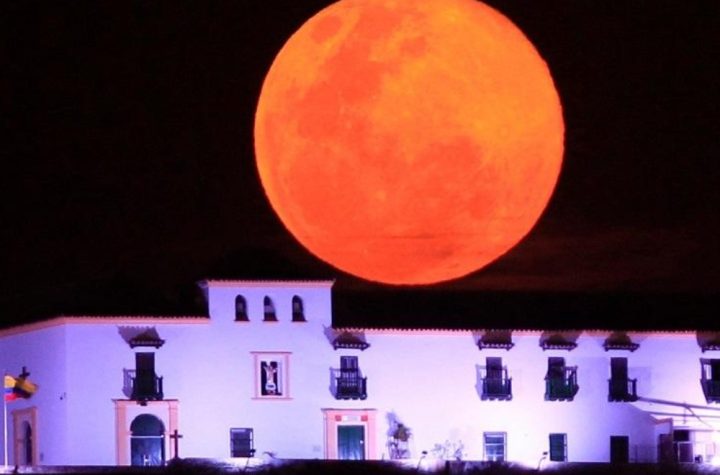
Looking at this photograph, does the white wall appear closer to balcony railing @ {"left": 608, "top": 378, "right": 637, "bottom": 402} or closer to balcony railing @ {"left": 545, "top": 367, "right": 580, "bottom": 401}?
balcony railing @ {"left": 545, "top": 367, "right": 580, "bottom": 401}

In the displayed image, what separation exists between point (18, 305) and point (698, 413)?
64.3 ft

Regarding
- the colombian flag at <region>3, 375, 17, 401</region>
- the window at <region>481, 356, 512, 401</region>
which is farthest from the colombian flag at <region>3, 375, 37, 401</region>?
the window at <region>481, 356, 512, 401</region>

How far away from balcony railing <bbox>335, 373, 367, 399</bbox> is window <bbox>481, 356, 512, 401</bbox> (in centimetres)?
338

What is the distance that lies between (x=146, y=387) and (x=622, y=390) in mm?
13353

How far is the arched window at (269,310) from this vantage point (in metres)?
67.3

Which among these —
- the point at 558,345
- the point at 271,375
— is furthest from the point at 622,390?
the point at 271,375

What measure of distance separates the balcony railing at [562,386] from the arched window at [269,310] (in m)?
7.90

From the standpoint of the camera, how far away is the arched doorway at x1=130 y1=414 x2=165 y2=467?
6538cm

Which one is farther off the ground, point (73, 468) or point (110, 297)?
point (110, 297)

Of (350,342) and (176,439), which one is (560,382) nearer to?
(350,342)

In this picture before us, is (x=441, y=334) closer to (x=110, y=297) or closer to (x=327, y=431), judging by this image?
(x=327, y=431)

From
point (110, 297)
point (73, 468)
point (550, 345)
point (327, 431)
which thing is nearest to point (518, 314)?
point (550, 345)

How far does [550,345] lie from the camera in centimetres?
6794

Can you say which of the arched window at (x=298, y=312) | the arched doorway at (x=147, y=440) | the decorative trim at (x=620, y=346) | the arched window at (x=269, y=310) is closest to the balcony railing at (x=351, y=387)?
the arched window at (x=298, y=312)
